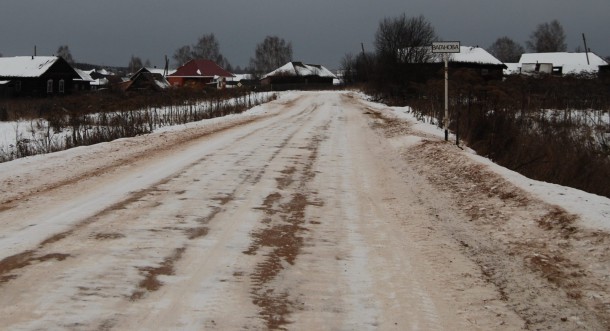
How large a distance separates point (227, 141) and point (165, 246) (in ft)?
30.7

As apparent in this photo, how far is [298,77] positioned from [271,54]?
47437 mm

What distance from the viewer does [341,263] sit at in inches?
193

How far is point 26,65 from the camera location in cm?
5953

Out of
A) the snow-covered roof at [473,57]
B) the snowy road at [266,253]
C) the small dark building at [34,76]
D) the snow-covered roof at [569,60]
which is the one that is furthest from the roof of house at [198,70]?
the snowy road at [266,253]

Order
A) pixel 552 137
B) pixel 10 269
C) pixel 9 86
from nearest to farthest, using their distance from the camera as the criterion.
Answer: pixel 10 269, pixel 552 137, pixel 9 86

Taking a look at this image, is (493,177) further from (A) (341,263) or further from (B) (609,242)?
(A) (341,263)

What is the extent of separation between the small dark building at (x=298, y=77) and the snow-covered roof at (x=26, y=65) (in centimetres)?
4605

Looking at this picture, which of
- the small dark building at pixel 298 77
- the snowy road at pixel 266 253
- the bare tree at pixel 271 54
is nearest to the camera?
the snowy road at pixel 266 253

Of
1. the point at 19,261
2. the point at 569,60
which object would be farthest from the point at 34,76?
the point at 569,60

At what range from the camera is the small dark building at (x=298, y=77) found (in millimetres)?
103500

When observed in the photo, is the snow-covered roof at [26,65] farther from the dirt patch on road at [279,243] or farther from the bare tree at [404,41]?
the dirt patch on road at [279,243]

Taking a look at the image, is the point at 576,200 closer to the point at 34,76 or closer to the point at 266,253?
the point at 266,253

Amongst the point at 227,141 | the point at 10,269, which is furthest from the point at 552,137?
the point at 10,269

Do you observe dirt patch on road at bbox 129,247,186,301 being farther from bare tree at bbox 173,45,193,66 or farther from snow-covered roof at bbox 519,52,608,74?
bare tree at bbox 173,45,193,66
